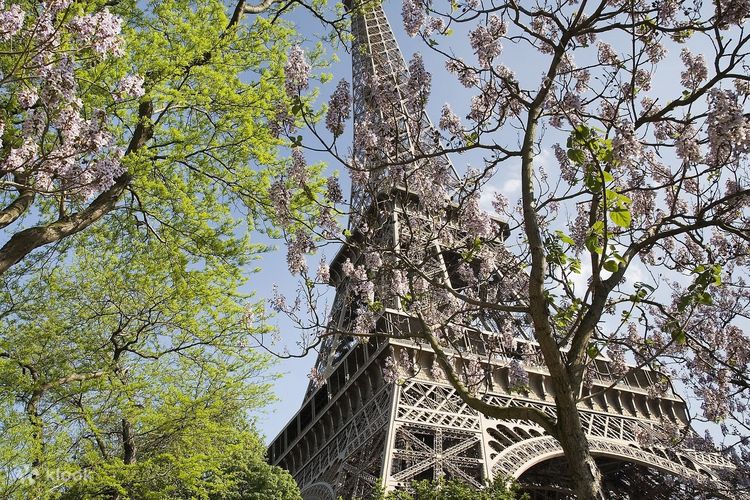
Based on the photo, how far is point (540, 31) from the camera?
6543mm

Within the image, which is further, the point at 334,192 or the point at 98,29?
the point at 334,192

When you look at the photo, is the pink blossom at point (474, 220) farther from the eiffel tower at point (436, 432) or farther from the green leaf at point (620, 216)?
the eiffel tower at point (436, 432)

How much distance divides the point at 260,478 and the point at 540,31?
19345 millimetres

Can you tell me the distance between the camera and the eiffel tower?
16.6 metres

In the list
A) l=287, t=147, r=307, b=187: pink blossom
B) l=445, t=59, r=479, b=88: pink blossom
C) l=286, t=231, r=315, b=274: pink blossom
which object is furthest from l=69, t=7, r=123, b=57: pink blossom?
l=445, t=59, r=479, b=88: pink blossom

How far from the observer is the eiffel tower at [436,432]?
54.5ft

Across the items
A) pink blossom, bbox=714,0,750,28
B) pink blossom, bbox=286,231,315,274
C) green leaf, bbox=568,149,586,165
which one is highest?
pink blossom, bbox=714,0,750,28

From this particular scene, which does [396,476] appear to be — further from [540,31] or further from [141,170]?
[540,31]

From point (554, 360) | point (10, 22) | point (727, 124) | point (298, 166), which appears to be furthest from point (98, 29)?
point (727, 124)

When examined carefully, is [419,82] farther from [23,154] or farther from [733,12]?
[23,154]

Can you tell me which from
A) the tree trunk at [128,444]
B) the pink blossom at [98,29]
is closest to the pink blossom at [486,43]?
the pink blossom at [98,29]

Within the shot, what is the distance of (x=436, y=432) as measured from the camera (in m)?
17.4

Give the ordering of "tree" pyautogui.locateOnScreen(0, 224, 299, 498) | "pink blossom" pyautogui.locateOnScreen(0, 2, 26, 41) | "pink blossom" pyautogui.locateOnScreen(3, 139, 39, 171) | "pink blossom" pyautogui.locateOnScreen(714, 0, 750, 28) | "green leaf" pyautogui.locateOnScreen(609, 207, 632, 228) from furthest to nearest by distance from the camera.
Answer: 1. "tree" pyautogui.locateOnScreen(0, 224, 299, 498)
2. "pink blossom" pyautogui.locateOnScreen(3, 139, 39, 171)
3. "pink blossom" pyautogui.locateOnScreen(714, 0, 750, 28)
4. "pink blossom" pyautogui.locateOnScreen(0, 2, 26, 41)
5. "green leaf" pyautogui.locateOnScreen(609, 207, 632, 228)

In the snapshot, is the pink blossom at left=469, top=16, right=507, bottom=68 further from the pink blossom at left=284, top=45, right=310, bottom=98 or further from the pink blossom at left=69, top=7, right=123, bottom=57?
the pink blossom at left=69, top=7, right=123, bottom=57
